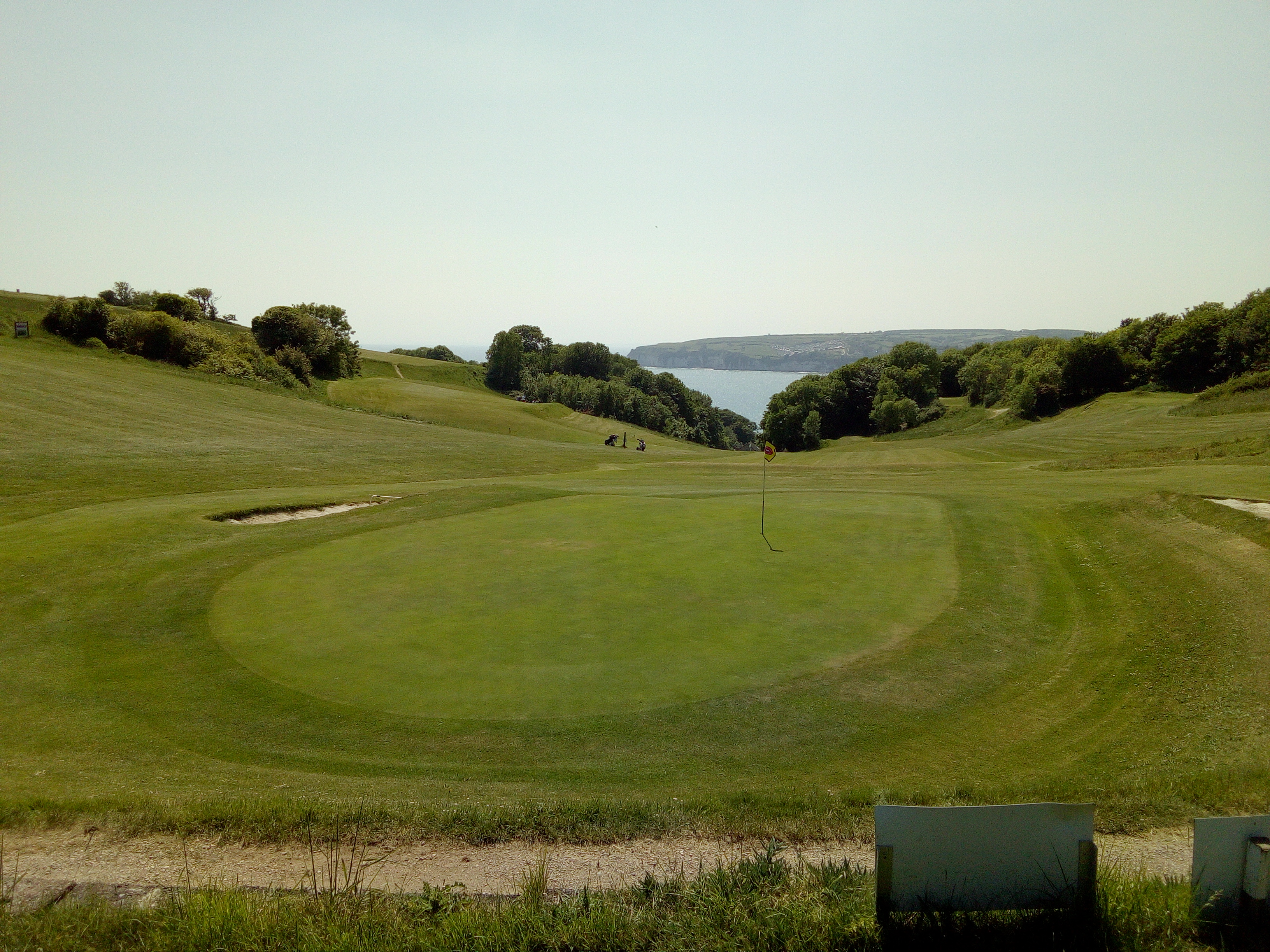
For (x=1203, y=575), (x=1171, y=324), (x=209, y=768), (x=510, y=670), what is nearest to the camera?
(x=209, y=768)

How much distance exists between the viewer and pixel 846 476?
124ft

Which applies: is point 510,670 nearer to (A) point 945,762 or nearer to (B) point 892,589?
(A) point 945,762

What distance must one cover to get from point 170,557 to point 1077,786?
18.9m

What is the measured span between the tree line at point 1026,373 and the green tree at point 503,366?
46396 mm

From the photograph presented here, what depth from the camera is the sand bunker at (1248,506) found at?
16.6m

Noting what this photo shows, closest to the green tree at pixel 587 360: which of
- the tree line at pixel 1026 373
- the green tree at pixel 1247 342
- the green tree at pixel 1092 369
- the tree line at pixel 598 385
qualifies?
the tree line at pixel 598 385

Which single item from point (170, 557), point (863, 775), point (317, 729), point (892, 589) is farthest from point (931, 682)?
point (170, 557)

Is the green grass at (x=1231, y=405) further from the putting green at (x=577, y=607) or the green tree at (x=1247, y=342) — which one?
the putting green at (x=577, y=607)

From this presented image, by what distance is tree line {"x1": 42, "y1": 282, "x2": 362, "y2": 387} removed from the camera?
5897 centimetres

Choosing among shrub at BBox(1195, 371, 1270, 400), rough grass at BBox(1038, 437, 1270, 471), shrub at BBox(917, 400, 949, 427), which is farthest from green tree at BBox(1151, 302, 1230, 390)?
rough grass at BBox(1038, 437, 1270, 471)

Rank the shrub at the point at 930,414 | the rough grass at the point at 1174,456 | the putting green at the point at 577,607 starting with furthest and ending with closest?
the shrub at the point at 930,414 → the rough grass at the point at 1174,456 → the putting green at the point at 577,607

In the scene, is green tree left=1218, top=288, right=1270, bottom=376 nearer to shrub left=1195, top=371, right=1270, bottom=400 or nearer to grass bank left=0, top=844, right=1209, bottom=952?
shrub left=1195, top=371, right=1270, bottom=400

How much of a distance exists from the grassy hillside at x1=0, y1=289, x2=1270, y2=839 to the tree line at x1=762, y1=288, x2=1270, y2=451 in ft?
160

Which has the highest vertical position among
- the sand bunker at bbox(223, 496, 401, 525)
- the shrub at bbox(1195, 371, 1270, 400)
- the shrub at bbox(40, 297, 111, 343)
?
the shrub at bbox(40, 297, 111, 343)
